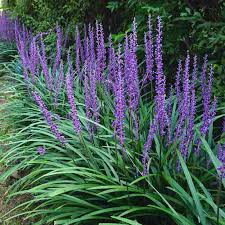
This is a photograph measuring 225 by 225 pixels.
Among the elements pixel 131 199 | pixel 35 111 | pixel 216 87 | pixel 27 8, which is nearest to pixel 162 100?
pixel 131 199

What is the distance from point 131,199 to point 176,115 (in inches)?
38.3

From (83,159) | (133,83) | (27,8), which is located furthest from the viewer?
(27,8)

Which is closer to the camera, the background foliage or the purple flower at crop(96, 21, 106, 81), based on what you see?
the background foliage

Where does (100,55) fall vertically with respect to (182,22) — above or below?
below

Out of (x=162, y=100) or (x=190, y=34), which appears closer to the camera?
(x=162, y=100)

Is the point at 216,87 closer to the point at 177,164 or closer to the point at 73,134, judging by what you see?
the point at 177,164

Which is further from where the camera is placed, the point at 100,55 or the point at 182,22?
the point at 182,22

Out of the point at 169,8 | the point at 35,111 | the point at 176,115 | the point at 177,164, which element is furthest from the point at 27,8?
the point at 177,164

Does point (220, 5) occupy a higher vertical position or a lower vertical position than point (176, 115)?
higher

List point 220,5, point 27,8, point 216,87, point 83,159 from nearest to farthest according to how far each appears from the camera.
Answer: point 83,159 → point 216,87 → point 220,5 → point 27,8

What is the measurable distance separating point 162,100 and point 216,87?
102 cm

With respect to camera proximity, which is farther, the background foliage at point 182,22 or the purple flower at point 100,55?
the purple flower at point 100,55

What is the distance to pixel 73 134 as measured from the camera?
341 cm

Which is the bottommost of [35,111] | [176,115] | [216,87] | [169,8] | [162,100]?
[35,111]
